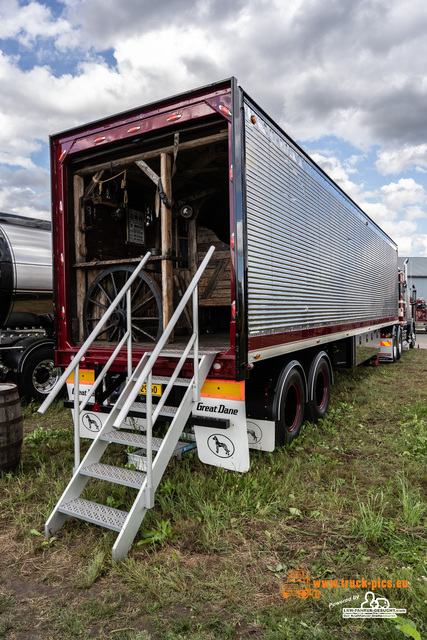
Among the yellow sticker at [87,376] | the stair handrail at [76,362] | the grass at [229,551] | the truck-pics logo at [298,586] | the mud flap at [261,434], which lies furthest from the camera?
the yellow sticker at [87,376]

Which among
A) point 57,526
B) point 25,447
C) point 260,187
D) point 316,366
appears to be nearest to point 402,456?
point 316,366

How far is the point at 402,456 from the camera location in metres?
4.15

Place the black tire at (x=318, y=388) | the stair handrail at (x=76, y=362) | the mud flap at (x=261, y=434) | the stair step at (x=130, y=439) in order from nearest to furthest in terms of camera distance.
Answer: the stair handrail at (x=76, y=362) → the stair step at (x=130, y=439) → the mud flap at (x=261, y=434) → the black tire at (x=318, y=388)

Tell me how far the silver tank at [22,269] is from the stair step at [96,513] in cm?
409

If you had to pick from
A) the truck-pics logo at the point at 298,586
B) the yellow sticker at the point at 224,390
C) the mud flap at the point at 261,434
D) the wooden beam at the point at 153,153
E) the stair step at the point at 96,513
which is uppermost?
the wooden beam at the point at 153,153

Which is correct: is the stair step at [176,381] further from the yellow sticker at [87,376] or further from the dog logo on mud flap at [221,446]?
the yellow sticker at [87,376]

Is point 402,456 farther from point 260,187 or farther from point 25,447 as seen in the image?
point 25,447

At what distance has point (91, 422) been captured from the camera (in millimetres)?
4422

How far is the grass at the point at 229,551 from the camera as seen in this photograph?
6.80 ft

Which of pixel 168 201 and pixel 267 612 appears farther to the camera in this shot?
pixel 168 201

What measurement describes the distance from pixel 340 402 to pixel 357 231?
3079 mm

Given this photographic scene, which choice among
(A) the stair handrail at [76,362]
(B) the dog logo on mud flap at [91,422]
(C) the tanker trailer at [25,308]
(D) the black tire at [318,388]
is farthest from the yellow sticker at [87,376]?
(D) the black tire at [318,388]

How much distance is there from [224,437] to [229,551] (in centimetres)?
100

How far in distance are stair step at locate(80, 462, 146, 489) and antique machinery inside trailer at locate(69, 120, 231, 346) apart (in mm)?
1443
